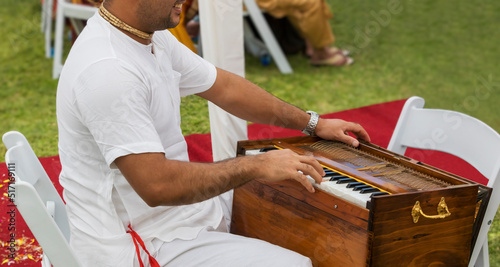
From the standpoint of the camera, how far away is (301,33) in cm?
572

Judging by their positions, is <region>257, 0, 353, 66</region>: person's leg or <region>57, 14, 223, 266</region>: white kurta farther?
<region>257, 0, 353, 66</region>: person's leg

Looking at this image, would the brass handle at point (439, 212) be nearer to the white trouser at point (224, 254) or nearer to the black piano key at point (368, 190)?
→ the black piano key at point (368, 190)

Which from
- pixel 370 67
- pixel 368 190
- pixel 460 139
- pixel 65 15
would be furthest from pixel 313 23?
pixel 368 190

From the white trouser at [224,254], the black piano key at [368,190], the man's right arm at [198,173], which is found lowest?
the white trouser at [224,254]

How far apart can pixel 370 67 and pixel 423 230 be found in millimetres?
4113

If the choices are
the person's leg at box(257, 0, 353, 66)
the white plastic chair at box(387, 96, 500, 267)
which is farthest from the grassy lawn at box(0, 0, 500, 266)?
the white plastic chair at box(387, 96, 500, 267)

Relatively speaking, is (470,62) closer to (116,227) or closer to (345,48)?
(345,48)

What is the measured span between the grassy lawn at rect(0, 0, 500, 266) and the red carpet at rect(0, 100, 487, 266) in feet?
0.59

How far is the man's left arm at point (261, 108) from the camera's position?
227cm

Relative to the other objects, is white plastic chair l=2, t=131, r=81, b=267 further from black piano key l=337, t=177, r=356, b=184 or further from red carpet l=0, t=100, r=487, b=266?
red carpet l=0, t=100, r=487, b=266

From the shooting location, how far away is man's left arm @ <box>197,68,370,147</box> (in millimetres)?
2273

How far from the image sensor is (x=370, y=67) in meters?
5.77

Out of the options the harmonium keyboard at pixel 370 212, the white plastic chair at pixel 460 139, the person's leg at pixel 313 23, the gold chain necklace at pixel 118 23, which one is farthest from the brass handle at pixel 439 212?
the person's leg at pixel 313 23

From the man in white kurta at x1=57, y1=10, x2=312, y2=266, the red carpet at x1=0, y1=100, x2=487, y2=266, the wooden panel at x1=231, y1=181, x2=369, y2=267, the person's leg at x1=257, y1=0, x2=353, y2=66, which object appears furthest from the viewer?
the person's leg at x1=257, y1=0, x2=353, y2=66
